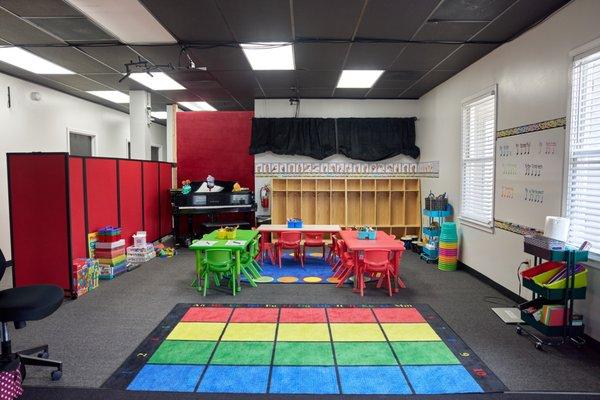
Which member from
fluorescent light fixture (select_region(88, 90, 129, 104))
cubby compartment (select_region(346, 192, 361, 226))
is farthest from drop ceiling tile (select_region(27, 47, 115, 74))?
cubby compartment (select_region(346, 192, 361, 226))

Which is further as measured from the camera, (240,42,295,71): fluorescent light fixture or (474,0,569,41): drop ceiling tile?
(240,42,295,71): fluorescent light fixture

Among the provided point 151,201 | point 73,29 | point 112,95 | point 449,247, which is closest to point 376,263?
point 449,247

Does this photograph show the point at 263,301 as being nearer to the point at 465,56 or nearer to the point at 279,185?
the point at 279,185

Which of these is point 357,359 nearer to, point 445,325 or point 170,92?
point 445,325

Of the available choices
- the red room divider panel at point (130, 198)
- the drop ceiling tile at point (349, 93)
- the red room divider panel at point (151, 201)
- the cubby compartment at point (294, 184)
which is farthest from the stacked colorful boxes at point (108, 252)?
the drop ceiling tile at point (349, 93)

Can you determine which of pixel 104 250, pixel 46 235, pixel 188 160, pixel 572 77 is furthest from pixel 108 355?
pixel 188 160

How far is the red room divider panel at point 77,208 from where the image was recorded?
17.0 ft

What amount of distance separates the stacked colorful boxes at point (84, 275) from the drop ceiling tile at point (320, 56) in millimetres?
4015

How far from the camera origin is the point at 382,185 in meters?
8.68

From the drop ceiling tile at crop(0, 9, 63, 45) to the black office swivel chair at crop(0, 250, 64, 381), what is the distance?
9.80ft

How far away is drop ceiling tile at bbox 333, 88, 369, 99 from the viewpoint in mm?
7930

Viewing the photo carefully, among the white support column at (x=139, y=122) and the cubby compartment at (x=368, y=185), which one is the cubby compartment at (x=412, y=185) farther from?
the white support column at (x=139, y=122)

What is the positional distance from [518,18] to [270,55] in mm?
3143

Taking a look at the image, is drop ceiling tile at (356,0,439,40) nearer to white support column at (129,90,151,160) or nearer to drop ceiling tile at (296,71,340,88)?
drop ceiling tile at (296,71,340,88)
